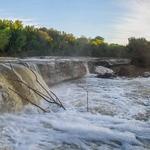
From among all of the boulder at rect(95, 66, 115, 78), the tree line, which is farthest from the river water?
the tree line

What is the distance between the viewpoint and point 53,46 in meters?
30.1

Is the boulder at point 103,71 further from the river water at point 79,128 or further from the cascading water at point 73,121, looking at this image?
the river water at point 79,128

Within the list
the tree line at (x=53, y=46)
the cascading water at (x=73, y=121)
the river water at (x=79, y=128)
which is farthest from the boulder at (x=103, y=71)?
the river water at (x=79, y=128)

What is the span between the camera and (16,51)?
2403cm

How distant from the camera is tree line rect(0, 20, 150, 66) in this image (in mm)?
23181

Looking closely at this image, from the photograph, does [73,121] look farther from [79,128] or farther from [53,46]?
[53,46]

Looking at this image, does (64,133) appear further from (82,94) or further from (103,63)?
(103,63)

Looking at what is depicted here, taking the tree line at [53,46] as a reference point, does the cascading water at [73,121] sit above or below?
below

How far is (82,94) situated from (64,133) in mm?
4237

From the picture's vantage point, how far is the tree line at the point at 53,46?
23181 millimetres

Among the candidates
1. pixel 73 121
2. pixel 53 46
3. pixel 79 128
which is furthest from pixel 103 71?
pixel 53 46

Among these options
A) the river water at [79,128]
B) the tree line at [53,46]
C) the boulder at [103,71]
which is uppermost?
the tree line at [53,46]

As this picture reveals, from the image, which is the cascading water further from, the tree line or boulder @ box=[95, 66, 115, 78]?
the tree line

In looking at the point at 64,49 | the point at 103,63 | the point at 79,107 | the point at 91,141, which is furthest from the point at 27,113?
the point at 64,49
